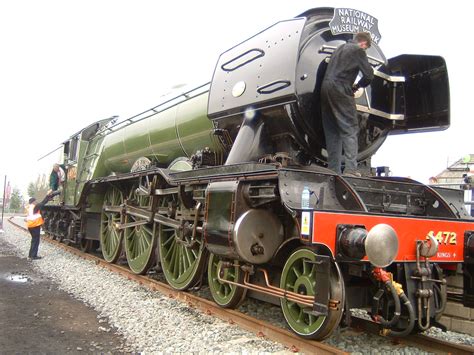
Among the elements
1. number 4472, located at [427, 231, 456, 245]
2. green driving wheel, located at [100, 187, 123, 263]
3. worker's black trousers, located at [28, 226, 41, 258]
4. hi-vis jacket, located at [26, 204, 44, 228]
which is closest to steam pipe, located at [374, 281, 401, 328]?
number 4472, located at [427, 231, 456, 245]

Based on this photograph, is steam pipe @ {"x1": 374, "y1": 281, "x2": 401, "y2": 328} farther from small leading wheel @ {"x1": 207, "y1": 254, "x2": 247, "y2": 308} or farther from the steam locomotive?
small leading wheel @ {"x1": 207, "y1": 254, "x2": 247, "y2": 308}

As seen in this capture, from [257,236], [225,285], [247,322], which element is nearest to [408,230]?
[257,236]

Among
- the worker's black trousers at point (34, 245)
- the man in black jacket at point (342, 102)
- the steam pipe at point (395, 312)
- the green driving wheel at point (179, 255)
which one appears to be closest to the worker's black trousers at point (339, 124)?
the man in black jacket at point (342, 102)

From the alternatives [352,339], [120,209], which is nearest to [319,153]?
[352,339]

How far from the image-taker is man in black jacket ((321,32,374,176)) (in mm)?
3998

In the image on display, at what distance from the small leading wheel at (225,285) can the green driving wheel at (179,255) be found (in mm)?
348

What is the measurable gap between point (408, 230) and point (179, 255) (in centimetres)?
341

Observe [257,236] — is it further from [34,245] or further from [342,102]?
[34,245]

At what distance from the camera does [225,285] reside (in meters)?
4.80

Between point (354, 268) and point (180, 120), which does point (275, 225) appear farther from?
point (180, 120)

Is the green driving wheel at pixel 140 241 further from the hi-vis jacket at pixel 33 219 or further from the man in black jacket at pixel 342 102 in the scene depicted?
the man in black jacket at pixel 342 102

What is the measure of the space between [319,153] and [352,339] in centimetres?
180

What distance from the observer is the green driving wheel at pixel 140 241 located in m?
6.75

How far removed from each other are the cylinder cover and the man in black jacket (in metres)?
0.80
